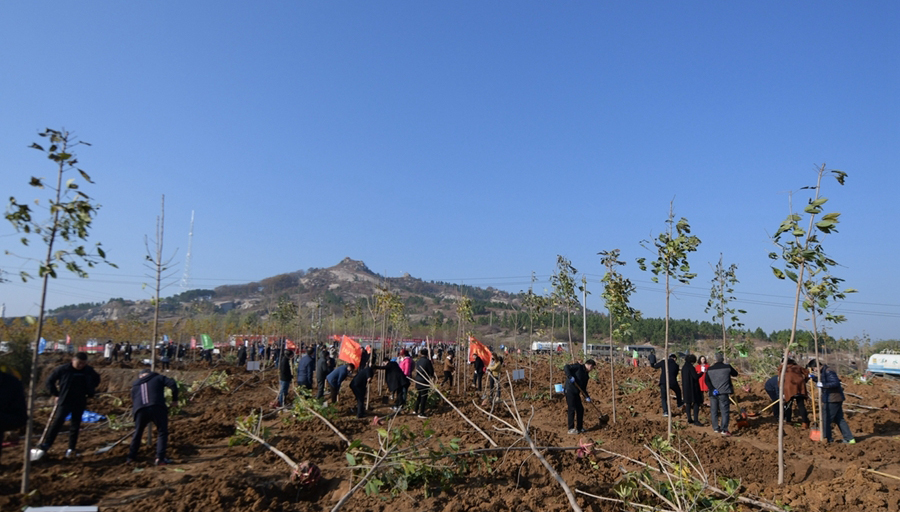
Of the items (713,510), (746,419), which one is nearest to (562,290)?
(746,419)

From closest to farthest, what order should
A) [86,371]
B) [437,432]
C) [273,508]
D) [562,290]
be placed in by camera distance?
1. [273,508]
2. [86,371]
3. [437,432]
4. [562,290]

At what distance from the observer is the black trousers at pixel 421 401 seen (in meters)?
12.8

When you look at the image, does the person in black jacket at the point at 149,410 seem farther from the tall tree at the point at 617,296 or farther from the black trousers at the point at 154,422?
the tall tree at the point at 617,296

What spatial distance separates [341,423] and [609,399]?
9101mm

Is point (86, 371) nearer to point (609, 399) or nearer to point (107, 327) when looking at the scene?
point (609, 399)

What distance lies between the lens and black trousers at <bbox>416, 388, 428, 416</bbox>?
41.9ft

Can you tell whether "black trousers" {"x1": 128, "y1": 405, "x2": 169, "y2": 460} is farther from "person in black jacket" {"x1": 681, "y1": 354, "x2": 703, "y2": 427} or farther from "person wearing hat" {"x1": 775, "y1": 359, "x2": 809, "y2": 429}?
"person wearing hat" {"x1": 775, "y1": 359, "x2": 809, "y2": 429}

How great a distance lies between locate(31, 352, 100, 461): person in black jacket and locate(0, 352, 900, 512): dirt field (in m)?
0.37

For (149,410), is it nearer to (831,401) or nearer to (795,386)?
(831,401)

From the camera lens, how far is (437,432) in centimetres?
1022

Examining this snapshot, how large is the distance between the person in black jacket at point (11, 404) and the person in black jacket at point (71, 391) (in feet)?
6.95

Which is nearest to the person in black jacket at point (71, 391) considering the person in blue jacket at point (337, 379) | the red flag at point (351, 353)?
the person in blue jacket at point (337, 379)

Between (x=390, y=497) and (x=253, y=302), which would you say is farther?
(x=253, y=302)

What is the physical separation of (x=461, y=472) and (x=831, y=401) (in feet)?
23.3
